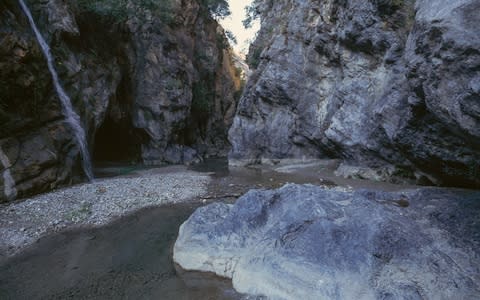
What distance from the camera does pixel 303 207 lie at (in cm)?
533

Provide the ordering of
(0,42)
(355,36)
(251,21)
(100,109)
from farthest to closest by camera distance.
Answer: (251,21), (100,109), (355,36), (0,42)

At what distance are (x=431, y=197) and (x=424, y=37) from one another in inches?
157

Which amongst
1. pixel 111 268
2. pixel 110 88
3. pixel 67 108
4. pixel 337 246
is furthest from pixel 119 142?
pixel 337 246

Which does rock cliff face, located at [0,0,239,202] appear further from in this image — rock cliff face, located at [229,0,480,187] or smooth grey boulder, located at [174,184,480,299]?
smooth grey boulder, located at [174,184,480,299]

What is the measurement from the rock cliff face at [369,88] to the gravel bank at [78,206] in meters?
8.13

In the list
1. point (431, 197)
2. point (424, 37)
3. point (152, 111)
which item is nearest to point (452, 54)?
point (424, 37)

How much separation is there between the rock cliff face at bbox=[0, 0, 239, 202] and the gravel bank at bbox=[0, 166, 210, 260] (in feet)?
4.15

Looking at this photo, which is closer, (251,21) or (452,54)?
(452,54)

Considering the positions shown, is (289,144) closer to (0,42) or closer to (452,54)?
(452,54)

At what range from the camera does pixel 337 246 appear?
438cm

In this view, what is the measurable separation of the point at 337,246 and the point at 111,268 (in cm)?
439

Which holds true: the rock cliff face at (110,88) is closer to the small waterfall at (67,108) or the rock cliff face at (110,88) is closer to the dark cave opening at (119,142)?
the dark cave opening at (119,142)

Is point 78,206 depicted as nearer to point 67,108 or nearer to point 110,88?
point 67,108

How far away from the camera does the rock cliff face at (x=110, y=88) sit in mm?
8969
